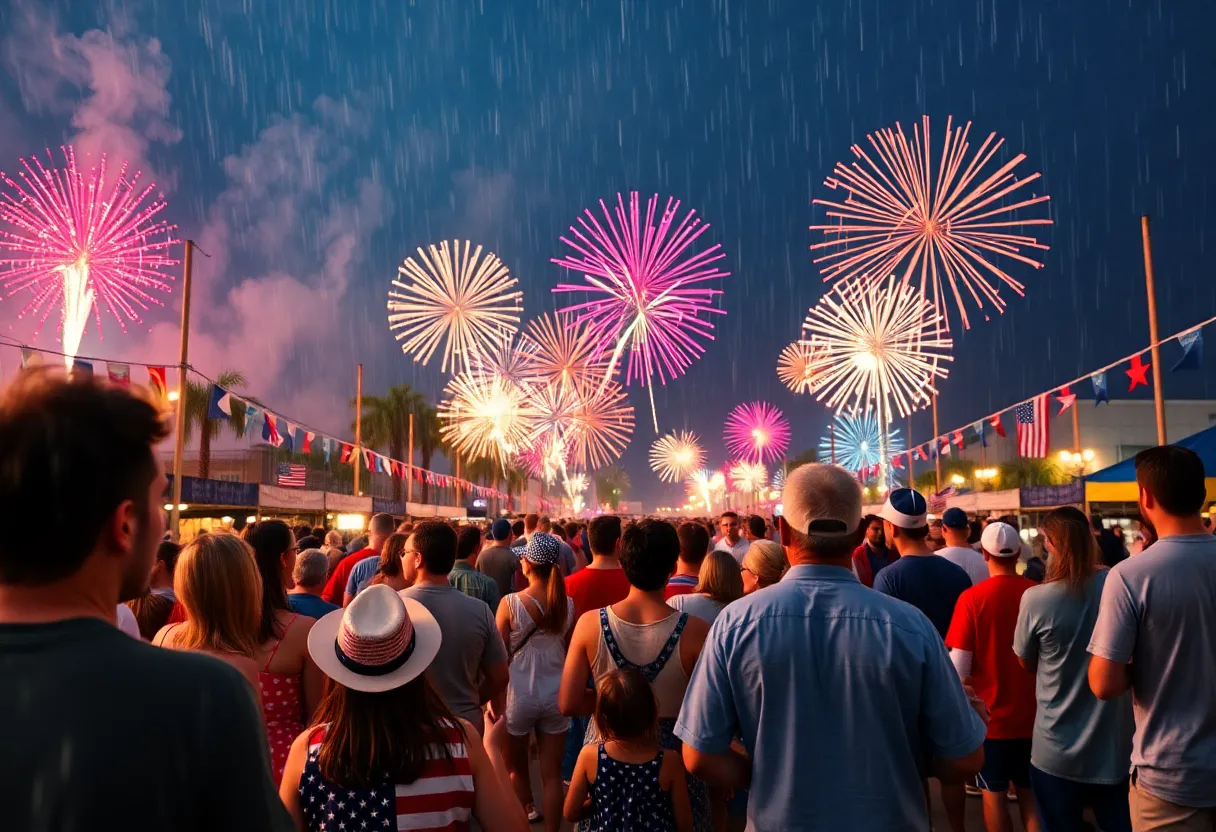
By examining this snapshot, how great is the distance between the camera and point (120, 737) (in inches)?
52.7

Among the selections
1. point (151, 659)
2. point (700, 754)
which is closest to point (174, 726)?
point (151, 659)

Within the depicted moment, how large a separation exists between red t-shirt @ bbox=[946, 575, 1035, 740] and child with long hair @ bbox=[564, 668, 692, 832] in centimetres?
244

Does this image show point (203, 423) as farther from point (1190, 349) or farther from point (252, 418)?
point (1190, 349)

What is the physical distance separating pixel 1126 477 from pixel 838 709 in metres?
19.3

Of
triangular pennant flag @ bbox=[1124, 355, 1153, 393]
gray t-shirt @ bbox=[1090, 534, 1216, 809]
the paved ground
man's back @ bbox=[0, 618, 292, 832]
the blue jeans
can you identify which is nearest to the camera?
man's back @ bbox=[0, 618, 292, 832]

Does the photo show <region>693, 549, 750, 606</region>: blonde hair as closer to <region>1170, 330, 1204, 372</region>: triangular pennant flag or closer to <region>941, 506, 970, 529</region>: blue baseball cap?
<region>941, 506, 970, 529</region>: blue baseball cap

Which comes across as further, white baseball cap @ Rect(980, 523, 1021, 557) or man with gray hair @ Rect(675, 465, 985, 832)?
white baseball cap @ Rect(980, 523, 1021, 557)

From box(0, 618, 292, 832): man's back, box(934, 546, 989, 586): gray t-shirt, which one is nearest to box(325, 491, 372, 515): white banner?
box(934, 546, 989, 586): gray t-shirt

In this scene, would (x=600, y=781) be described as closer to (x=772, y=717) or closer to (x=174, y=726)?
(x=772, y=717)

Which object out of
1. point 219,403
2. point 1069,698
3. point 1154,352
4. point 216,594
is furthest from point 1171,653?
point 219,403

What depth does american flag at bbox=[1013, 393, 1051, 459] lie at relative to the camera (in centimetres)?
2308

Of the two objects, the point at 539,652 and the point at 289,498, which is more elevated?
the point at 289,498

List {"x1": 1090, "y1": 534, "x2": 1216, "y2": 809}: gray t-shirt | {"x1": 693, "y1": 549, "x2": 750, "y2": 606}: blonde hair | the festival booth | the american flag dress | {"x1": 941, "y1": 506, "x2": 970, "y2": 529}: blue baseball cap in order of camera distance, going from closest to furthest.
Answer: the american flag dress < {"x1": 1090, "y1": 534, "x2": 1216, "y2": 809}: gray t-shirt < {"x1": 693, "y1": 549, "x2": 750, "y2": 606}: blonde hair < {"x1": 941, "y1": 506, "x2": 970, "y2": 529}: blue baseball cap < the festival booth

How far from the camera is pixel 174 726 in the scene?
1366 millimetres
